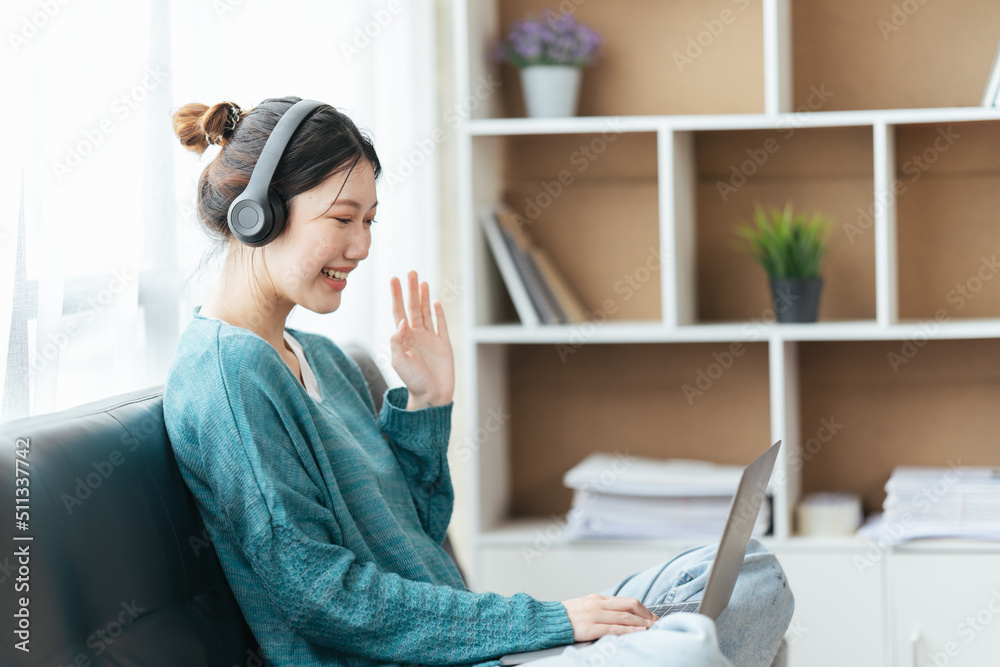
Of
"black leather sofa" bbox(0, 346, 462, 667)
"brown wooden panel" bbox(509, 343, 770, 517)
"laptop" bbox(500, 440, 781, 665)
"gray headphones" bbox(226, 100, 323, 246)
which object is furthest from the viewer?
"brown wooden panel" bbox(509, 343, 770, 517)

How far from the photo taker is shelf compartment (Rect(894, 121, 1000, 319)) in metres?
2.14

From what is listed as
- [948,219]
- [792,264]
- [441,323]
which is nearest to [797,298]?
[792,264]

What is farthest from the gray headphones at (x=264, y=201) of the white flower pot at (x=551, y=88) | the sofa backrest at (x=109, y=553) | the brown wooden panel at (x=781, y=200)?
the brown wooden panel at (x=781, y=200)

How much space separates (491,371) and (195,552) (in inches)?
46.8

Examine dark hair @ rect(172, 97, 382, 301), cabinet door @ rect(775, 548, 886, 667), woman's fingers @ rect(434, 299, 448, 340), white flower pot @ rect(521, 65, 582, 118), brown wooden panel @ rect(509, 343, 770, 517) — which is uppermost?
white flower pot @ rect(521, 65, 582, 118)

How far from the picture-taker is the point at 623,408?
235 centimetres

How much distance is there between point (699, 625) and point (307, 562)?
1.34ft

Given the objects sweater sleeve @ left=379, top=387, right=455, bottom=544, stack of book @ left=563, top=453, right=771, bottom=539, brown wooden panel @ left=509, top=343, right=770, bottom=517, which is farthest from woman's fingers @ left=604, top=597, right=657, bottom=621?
brown wooden panel @ left=509, top=343, right=770, bottom=517

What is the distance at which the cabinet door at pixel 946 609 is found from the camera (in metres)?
1.92

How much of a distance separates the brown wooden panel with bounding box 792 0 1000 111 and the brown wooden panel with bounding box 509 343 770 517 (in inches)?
24.1

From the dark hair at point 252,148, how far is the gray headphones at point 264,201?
A: 16 millimetres

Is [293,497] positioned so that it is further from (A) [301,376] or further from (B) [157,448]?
(A) [301,376]

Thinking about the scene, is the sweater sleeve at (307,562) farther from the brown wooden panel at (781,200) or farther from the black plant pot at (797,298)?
the brown wooden panel at (781,200)

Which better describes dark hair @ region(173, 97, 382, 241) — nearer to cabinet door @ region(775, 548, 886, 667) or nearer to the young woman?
the young woman
